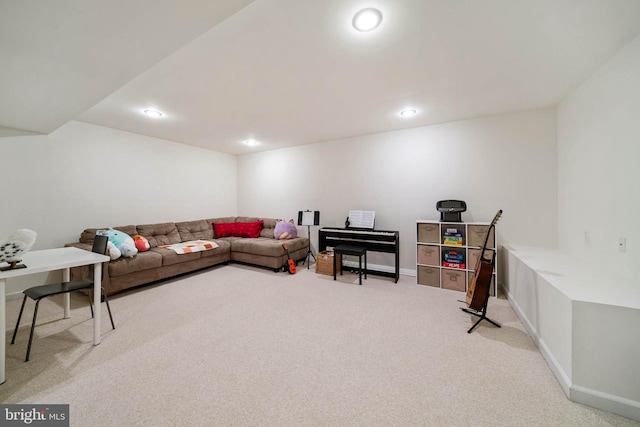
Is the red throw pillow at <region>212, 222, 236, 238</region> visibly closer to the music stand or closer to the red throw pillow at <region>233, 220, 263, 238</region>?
the red throw pillow at <region>233, 220, 263, 238</region>

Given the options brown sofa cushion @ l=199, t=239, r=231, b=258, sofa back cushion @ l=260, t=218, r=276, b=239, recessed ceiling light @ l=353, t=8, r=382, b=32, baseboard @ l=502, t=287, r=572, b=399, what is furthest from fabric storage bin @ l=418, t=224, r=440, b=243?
brown sofa cushion @ l=199, t=239, r=231, b=258

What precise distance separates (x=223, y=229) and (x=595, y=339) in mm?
5260

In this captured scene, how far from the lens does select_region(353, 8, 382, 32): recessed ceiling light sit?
147cm

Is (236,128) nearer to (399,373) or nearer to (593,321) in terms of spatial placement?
(399,373)

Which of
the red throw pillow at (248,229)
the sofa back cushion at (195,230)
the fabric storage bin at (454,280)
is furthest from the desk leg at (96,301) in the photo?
the fabric storage bin at (454,280)

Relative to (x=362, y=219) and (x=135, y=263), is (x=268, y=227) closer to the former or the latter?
(x=362, y=219)

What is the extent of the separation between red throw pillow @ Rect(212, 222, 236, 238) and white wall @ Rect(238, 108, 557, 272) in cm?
97

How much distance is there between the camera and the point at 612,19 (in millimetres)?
1537

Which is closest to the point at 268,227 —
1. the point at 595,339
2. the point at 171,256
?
the point at 171,256

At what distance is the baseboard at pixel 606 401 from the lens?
1308 mm

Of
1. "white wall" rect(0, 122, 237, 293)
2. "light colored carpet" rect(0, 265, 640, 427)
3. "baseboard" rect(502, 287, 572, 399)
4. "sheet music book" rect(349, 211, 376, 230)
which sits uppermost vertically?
"white wall" rect(0, 122, 237, 293)

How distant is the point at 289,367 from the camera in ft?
5.66

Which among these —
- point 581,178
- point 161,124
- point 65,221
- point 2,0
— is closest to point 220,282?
point 65,221

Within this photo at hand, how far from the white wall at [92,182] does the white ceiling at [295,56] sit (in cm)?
38
